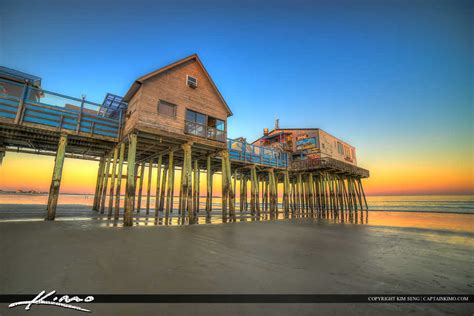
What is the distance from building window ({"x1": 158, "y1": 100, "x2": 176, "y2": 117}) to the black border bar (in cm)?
1174

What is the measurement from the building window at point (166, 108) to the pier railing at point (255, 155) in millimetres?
6784

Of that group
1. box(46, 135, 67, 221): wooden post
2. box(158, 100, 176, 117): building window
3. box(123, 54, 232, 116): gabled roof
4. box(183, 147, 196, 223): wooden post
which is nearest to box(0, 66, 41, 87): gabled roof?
box(123, 54, 232, 116): gabled roof

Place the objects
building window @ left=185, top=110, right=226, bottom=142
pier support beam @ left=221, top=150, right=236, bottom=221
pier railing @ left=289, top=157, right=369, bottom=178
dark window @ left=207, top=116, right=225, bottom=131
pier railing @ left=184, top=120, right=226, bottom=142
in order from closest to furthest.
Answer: pier railing @ left=184, top=120, right=226, bottom=142 → building window @ left=185, top=110, right=226, bottom=142 → pier support beam @ left=221, top=150, right=236, bottom=221 → dark window @ left=207, top=116, right=225, bottom=131 → pier railing @ left=289, top=157, right=369, bottom=178

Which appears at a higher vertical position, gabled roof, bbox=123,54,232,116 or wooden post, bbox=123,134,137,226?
gabled roof, bbox=123,54,232,116

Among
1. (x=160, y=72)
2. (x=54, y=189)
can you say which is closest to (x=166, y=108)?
(x=160, y=72)

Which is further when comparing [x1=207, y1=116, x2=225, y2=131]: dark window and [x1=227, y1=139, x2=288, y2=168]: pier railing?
[x1=227, y1=139, x2=288, y2=168]: pier railing

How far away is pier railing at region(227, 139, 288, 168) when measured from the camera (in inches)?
786

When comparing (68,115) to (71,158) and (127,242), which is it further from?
(127,242)

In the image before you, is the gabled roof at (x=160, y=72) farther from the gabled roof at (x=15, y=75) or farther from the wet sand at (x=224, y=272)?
the wet sand at (x=224, y=272)

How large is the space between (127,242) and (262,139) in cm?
3063

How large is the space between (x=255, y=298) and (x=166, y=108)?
42.7 feet

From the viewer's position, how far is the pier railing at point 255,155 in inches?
786

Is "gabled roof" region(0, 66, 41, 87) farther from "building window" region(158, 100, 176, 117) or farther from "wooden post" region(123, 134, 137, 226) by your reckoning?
"wooden post" region(123, 134, 137, 226)

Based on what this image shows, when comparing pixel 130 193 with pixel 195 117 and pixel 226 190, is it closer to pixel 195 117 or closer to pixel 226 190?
pixel 226 190
